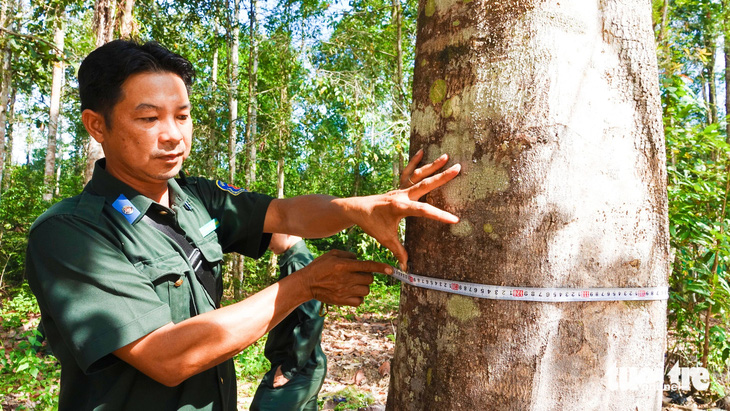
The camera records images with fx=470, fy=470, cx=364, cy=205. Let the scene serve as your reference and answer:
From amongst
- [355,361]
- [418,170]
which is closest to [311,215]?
[418,170]

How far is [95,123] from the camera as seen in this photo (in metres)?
1.60

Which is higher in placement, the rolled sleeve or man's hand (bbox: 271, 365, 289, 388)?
the rolled sleeve

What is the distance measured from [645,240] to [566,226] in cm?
24

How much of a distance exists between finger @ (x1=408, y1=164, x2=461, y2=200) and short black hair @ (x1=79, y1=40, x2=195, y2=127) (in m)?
0.98

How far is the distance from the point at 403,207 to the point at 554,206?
39 cm

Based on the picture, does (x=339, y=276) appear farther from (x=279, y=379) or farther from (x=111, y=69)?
(x=279, y=379)

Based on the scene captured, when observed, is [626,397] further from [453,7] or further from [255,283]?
[255,283]

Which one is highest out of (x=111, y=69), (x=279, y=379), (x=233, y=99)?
(x=233, y=99)

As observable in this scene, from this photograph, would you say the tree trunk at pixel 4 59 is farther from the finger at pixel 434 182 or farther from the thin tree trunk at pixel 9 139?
the finger at pixel 434 182

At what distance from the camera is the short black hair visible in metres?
1.53

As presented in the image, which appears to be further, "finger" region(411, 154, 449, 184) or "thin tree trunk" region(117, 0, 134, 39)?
"thin tree trunk" region(117, 0, 134, 39)

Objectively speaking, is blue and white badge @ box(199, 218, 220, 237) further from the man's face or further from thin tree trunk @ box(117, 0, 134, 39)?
thin tree trunk @ box(117, 0, 134, 39)

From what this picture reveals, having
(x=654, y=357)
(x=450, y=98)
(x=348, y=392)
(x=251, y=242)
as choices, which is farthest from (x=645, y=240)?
(x=348, y=392)

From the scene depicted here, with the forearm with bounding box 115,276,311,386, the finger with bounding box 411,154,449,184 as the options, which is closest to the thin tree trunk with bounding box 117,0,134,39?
the forearm with bounding box 115,276,311,386
